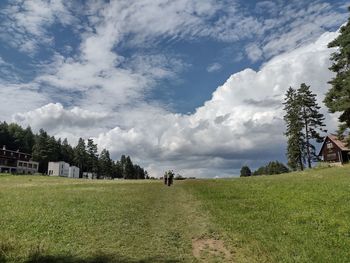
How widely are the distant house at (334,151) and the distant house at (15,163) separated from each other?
113903 mm

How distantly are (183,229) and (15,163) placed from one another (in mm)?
160605

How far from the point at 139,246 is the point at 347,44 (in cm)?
4303

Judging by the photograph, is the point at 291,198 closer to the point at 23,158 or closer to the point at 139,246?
the point at 139,246

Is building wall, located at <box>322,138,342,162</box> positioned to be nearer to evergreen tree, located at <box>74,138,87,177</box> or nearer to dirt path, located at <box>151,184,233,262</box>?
dirt path, located at <box>151,184,233,262</box>

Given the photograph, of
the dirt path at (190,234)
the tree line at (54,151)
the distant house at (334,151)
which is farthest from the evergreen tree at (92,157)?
the dirt path at (190,234)

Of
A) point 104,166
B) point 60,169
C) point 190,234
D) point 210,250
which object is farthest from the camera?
point 104,166

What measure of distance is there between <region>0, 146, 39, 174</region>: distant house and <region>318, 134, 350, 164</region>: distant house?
114 m

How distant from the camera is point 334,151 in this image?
9362 cm

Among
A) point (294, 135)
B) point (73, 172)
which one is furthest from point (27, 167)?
point (294, 135)

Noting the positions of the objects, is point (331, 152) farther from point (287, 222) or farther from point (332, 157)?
point (287, 222)

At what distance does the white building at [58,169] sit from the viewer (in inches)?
5994

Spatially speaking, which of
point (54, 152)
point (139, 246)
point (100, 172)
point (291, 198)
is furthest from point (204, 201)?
point (100, 172)

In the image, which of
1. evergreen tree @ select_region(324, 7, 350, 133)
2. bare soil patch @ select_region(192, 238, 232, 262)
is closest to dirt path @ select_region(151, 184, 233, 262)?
bare soil patch @ select_region(192, 238, 232, 262)

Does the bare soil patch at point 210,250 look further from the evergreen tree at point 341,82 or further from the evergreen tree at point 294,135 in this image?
the evergreen tree at point 294,135
